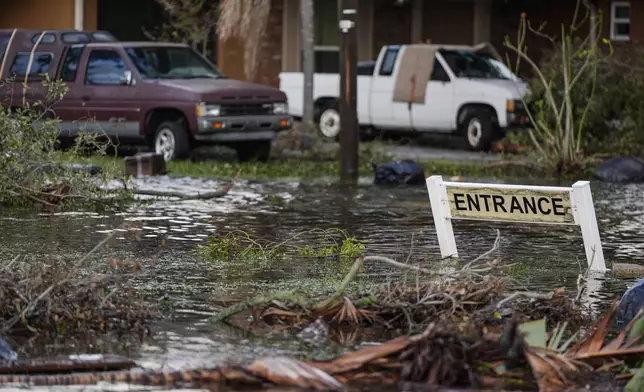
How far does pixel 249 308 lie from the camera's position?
8891mm

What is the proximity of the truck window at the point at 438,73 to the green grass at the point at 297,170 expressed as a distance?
4138mm

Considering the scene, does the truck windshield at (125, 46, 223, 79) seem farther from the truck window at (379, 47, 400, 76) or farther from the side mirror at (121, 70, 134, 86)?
the truck window at (379, 47, 400, 76)

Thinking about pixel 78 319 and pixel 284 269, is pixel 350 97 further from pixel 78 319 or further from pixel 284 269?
pixel 78 319

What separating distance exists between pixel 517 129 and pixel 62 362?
17930 millimetres

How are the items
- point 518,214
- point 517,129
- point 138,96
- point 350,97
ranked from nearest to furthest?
point 518,214
point 350,97
point 138,96
point 517,129

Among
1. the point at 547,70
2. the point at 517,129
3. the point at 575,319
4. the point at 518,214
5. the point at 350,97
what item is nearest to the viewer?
the point at 575,319

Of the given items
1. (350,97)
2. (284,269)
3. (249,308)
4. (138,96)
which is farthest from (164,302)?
(138,96)

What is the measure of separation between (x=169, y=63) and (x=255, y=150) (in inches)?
75.1

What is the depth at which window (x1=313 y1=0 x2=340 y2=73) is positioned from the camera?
1246 inches

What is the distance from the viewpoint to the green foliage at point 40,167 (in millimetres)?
14680

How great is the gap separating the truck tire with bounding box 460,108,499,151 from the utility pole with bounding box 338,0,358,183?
5564 mm

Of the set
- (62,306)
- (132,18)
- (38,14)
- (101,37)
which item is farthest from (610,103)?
(62,306)

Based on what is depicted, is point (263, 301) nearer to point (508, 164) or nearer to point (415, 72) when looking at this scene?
point (508, 164)

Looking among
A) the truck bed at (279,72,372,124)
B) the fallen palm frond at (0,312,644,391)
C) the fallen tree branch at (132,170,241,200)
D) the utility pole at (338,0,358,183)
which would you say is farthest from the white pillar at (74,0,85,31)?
the fallen palm frond at (0,312,644,391)
